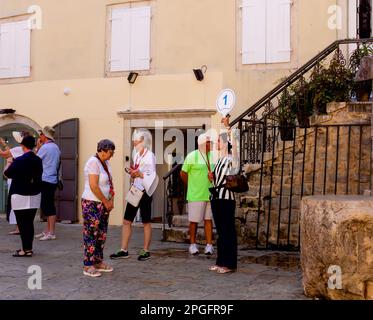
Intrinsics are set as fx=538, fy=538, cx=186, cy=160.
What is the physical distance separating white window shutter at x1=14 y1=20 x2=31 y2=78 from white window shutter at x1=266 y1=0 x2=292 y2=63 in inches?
217

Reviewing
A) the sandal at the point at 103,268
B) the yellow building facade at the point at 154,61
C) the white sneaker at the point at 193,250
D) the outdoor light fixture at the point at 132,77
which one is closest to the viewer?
the sandal at the point at 103,268

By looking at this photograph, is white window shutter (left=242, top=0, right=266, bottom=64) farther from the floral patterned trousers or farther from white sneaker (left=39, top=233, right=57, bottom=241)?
the floral patterned trousers

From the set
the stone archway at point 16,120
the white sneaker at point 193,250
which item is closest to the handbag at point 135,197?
the white sneaker at point 193,250

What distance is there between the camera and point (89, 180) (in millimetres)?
5609

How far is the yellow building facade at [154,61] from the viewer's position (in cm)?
987

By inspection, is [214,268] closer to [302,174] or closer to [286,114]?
[302,174]

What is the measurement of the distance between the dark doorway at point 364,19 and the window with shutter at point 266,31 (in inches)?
48.8

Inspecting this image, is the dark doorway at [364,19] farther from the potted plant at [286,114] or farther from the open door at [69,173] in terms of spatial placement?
the open door at [69,173]

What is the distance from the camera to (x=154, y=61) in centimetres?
1097

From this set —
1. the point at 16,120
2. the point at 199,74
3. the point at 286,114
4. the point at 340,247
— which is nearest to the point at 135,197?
the point at 340,247

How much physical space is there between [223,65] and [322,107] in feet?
8.72

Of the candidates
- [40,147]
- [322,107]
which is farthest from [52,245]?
[322,107]
